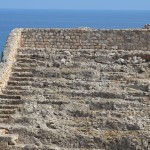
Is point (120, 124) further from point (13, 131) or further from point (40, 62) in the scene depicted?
point (40, 62)

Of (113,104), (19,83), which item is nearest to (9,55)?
(19,83)

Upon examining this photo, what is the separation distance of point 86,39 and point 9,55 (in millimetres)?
2764

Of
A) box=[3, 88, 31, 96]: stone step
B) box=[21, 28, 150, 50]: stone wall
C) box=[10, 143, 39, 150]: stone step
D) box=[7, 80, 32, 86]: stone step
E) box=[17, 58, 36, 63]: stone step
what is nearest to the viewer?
box=[10, 143, 39, 150]: stone step

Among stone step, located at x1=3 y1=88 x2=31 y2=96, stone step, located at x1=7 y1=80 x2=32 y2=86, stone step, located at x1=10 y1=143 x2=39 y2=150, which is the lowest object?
stone step, located at x1=10 y1=143 x2=39 y2=150

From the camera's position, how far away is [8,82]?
598 inches

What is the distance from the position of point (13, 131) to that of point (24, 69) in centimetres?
312

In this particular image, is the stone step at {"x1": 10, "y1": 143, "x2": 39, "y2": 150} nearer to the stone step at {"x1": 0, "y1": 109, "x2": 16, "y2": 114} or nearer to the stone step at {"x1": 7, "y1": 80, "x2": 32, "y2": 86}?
the stone step at {"x1": 0, "y1": 109, "x2": 16, "y2": 114}

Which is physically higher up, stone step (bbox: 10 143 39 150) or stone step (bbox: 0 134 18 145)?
stone step (bbox: 0 134 18 145)

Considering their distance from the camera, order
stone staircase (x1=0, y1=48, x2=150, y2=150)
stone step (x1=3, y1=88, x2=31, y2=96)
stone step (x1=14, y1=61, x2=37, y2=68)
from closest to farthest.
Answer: stone staircase (x1=0, y1=48, x2=150, y2=150) < stone step (x1=3, y1=88, x2=31, y2=96) < stone step (x1=14, y1=61, x2=37, y2=68)

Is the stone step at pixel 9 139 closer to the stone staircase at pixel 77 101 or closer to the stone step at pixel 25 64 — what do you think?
the stone staircase at pixel 77 101

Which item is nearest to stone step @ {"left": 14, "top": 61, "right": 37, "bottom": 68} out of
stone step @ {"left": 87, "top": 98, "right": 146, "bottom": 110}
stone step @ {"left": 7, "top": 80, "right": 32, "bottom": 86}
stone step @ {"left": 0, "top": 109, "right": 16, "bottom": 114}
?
stone step @ {"left": 7, "top": 80, "right": 32, "bottom": 86}

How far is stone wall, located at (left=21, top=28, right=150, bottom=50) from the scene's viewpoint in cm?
1753

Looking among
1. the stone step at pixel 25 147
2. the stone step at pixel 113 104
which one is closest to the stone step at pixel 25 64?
the stone step at pixel 113 104

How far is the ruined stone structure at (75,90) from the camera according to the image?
496 inches
